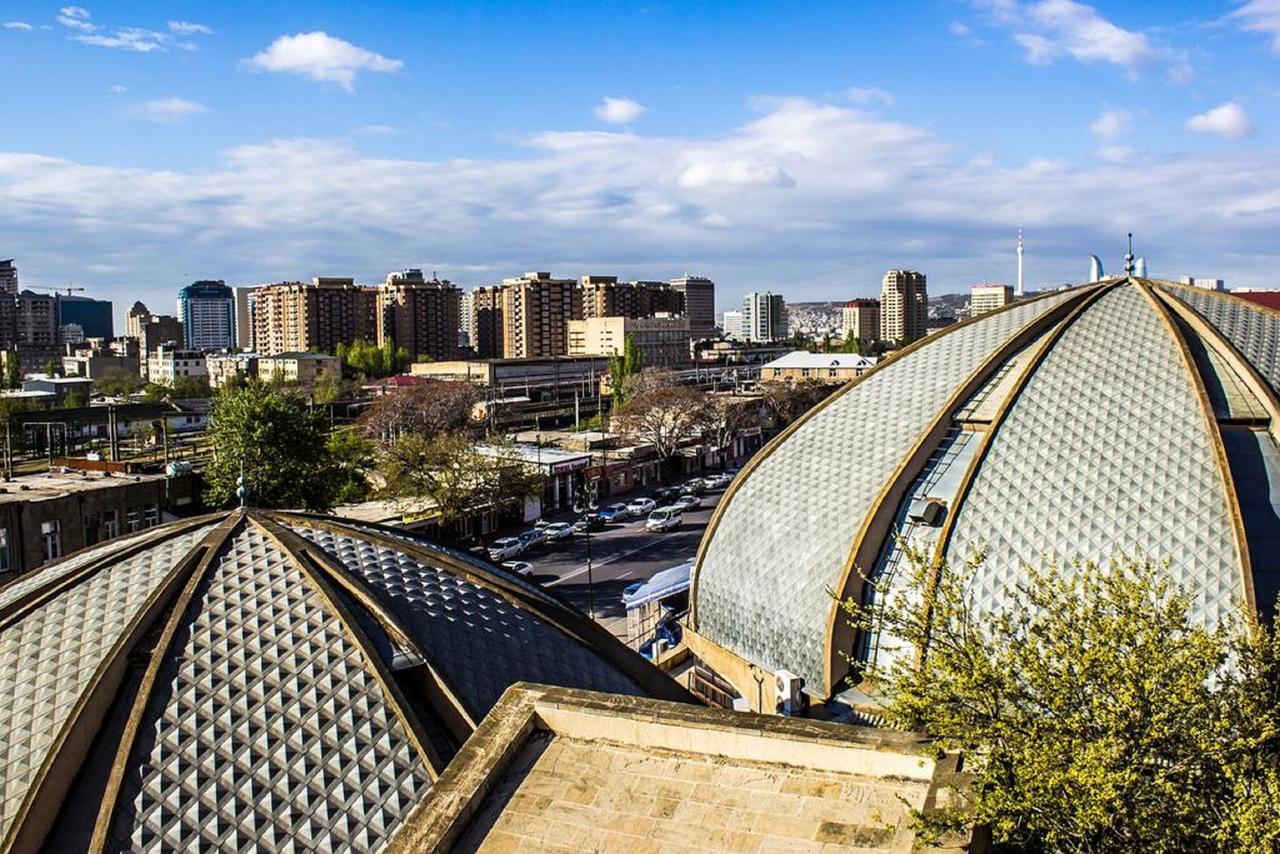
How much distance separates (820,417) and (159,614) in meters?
15.0

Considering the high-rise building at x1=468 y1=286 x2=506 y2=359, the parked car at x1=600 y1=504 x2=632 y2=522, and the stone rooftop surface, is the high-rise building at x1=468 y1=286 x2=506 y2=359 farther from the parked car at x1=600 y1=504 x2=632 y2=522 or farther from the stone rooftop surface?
the stone rooftop surface

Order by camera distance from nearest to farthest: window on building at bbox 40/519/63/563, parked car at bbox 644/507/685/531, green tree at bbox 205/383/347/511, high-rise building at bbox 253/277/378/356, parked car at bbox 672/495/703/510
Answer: window on building at bbox 40/519/63/563 < green tree at bbox 205/383/347/511 < parked car at bbox 644/507/685/531 < parked car at bbox 672/495/703/510 < high-rise building at bbox 253/277/378/356

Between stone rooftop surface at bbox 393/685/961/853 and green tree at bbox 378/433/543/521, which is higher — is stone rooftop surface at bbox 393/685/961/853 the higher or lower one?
the higher one

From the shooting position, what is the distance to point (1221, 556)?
16.6 m

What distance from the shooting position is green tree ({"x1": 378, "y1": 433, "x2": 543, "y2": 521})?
43.8 metres

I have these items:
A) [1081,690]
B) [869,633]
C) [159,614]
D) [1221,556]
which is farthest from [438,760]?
[1221,556]

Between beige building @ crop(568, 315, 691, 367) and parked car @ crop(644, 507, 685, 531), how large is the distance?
9350 centimetres

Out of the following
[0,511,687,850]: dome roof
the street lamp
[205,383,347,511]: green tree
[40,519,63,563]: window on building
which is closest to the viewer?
[0,511,687,850]: dome roof

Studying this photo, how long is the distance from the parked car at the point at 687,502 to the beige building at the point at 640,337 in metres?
88.5

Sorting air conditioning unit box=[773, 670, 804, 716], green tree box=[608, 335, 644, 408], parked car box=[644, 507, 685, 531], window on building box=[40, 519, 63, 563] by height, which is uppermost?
green tree box=[608, 335, 644, 408]

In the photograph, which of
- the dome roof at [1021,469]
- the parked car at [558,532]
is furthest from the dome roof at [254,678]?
the parked car at [558,532]

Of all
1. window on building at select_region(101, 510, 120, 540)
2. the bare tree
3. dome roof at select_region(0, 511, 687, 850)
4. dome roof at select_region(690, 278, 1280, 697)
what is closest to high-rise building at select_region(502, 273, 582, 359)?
the bare tree

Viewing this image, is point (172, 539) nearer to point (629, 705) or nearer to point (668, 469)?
point (629, 705)

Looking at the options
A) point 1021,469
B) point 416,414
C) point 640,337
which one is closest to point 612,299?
point 640,337
